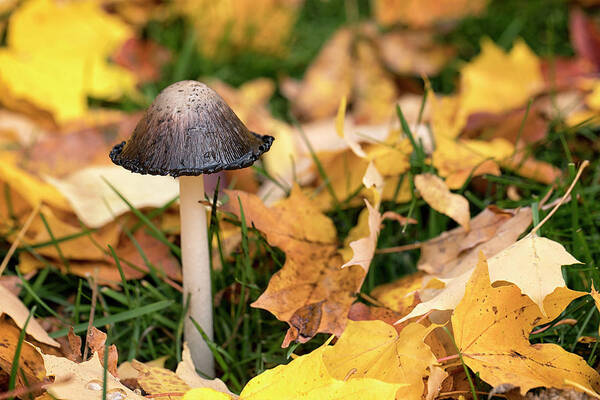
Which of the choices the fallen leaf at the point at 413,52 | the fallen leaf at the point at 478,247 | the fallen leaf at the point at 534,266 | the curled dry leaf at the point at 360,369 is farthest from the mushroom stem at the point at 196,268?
the fallen leaf at the point at 413,52

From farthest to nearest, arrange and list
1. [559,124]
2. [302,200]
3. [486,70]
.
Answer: [486,70] < [559,124] < [302,200]

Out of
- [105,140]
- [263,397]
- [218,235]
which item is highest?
[105,140]

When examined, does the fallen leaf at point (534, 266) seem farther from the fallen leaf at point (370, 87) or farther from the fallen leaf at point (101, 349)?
the fallen leaf at point (370, 87)

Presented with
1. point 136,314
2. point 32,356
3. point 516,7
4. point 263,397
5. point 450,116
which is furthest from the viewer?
point 516,7

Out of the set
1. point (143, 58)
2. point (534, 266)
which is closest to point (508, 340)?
point (534, 266)

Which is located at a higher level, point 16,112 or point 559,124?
point 16,112

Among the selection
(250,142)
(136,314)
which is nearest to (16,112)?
(136,314)

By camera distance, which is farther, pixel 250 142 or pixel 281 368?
pixel 250 142

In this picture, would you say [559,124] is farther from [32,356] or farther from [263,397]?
[32,356]
